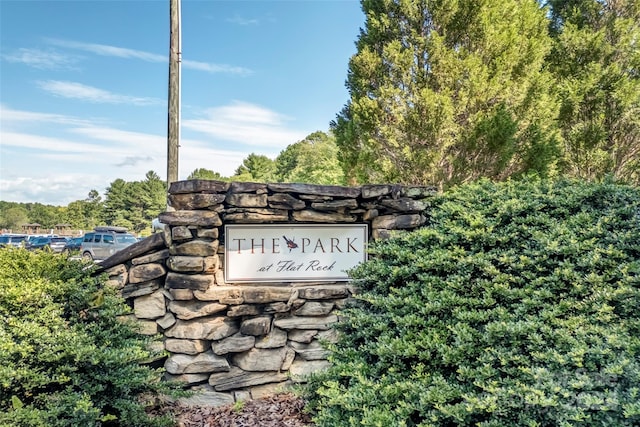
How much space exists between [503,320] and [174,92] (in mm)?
5254

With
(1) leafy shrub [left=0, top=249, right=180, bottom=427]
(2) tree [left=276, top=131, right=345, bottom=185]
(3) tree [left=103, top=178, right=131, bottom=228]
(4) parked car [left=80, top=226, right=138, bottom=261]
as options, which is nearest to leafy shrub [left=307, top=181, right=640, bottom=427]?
(1) leafy shrub [left=0, top=249, right=180, bottom=427]

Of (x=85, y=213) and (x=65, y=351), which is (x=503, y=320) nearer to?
(x=65, y=351)

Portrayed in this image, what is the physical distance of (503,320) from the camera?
6.07 feet

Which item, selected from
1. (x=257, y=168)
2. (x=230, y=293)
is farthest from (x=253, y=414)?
(x=257, y=168)

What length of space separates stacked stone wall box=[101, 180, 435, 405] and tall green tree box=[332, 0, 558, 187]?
8.57 feet

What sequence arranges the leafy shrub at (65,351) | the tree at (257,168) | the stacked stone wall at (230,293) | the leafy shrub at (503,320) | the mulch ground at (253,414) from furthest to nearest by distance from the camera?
the tree at (257,168) → the stacked stone wall at (230,293) → the mulch ground at (253,414) → the leafy shrub at (65,351) → the leafy shrub at (503,320)

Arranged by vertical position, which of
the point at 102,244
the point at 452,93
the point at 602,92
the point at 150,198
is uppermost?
the point at 602,92

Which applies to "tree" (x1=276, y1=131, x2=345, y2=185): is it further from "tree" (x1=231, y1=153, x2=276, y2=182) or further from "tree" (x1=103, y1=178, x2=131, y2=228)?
"tree" (x1=103, y1=178, x2=131, y2=228)

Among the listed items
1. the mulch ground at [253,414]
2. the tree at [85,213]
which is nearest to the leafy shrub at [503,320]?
the mulch ground at [253,414]

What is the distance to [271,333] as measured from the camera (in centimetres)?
290

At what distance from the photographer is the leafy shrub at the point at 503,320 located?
1518 mm

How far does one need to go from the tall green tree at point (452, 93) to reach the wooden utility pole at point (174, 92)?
262 cm

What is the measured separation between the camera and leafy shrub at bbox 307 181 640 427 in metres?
1.52

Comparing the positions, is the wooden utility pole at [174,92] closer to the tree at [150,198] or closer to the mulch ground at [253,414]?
the mulch ground at [253,414]
